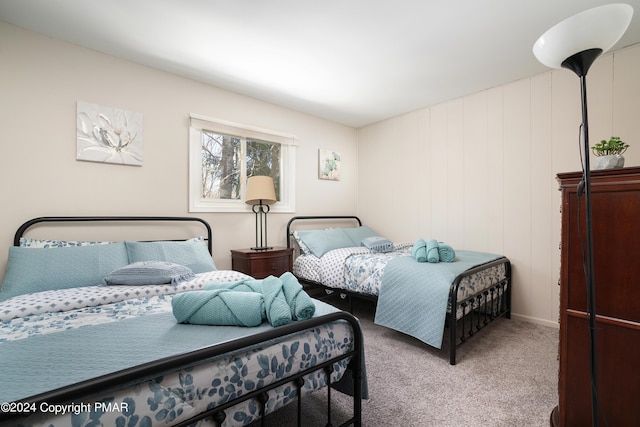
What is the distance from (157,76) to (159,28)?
69 cm

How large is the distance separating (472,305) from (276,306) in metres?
1.94

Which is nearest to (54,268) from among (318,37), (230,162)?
(230,162)

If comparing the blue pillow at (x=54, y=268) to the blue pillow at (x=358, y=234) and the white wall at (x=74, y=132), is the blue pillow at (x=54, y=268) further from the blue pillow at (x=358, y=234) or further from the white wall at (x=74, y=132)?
the blue pillow at (x=358, y=234)

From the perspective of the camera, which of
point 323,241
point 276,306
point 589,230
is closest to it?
point 589,230

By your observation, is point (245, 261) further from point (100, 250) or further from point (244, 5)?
point (244, 5)

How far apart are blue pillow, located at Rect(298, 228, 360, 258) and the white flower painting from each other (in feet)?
6.22

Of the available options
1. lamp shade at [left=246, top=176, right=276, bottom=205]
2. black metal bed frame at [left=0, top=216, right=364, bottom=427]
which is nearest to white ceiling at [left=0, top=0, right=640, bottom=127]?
lamp shade at [left=246, top=176, right=276, bottom=205]

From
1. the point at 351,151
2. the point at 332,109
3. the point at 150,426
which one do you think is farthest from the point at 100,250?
the point at 351,151

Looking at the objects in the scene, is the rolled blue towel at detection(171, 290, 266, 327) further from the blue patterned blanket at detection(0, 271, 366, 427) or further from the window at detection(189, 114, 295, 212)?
the window at detection(189, 114, 295, 212)

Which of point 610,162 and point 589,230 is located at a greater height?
point 610,162

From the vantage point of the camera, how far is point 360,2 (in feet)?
6.28

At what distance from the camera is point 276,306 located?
1.22m

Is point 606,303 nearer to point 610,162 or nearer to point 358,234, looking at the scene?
point 610,162

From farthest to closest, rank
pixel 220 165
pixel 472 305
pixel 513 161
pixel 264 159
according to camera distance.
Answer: pixel 264 159 → pixel 220 165 → pixel 513 161 → pixel 472 305
